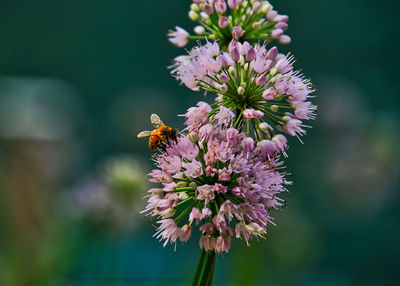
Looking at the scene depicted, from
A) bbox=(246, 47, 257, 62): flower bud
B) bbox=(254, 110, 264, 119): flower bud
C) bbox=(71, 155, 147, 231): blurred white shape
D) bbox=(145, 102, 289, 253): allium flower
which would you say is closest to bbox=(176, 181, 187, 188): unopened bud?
bbox=(145, 102, 289, 253): allium flower

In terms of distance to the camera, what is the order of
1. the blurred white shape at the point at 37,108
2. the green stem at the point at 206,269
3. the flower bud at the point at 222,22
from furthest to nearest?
1. the blurred white shape at the point at 37,108
2. the flower bud at the point at 222,22
3. the green stem at the point at 206,269

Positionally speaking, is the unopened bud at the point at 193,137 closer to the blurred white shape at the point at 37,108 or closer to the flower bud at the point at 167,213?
the flower bud at the point at 167,213

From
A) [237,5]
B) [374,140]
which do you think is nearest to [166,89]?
[374,140]

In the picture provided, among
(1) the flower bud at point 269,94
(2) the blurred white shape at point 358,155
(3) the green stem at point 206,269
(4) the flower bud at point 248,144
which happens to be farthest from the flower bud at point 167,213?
(2) the blurred white shape at point 358,155

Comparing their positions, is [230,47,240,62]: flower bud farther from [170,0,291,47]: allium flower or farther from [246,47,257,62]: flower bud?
[170,0,291,47]: allium flower

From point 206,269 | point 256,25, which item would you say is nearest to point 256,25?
point 256,25

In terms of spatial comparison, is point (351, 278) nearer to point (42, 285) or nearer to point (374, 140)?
point (374, 140)

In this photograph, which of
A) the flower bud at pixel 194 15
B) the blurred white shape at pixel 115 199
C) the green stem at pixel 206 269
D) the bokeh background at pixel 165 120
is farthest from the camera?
the bokeh background at pixel 165 120
